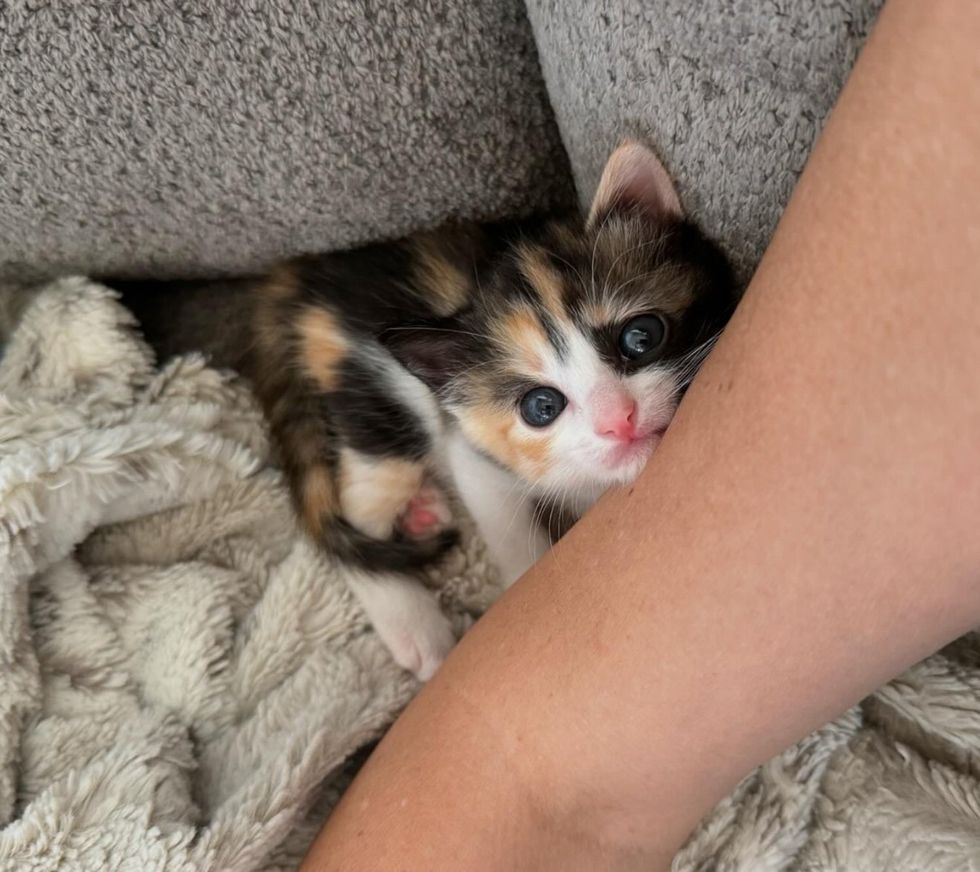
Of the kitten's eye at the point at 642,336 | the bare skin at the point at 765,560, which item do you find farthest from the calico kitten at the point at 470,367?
the bare skin at the point at 765,560

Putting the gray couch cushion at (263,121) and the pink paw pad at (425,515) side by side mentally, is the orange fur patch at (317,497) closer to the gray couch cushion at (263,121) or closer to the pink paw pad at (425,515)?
the pink paw pad at (425,515)

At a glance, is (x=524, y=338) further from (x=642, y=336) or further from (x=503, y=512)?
(x=503, y=512)

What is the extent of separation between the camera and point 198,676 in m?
1.08

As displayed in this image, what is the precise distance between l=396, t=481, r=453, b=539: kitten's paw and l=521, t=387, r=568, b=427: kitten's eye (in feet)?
0.90

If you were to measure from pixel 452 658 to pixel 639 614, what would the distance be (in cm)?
24

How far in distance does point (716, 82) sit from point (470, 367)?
0.48 meters

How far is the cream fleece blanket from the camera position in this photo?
0.89 m

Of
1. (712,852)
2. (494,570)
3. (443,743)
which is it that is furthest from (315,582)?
(712,852)

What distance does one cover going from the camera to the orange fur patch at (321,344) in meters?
1.21

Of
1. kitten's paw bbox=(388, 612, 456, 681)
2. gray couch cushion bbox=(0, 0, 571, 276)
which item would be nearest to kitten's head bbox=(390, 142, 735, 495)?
gray couch cushion bbox=(0, 0, 571, 276)

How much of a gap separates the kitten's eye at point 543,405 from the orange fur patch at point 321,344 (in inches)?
11.7

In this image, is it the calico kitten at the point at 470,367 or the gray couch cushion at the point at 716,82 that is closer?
the gray couch cushion at the point at 716,82

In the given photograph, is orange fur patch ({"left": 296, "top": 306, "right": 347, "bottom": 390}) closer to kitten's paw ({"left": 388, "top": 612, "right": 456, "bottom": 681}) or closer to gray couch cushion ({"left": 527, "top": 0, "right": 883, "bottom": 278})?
kitten's paw ({"left": 388, "top": 612, "right": 456, "bottom": 681})

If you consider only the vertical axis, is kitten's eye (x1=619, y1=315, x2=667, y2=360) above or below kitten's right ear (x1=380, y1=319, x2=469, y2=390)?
above
